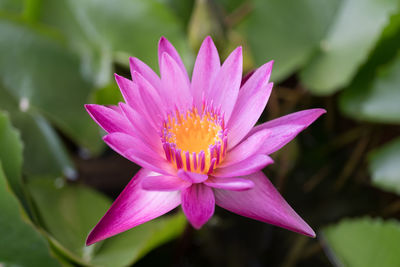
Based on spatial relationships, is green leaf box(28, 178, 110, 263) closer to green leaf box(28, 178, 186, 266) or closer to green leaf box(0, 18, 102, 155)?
green leaf box(28, 178, 186, 266)

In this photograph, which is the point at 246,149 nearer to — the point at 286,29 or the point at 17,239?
the point at 17,239

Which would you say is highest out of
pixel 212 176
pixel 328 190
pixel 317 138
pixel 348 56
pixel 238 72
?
pixel 238 72

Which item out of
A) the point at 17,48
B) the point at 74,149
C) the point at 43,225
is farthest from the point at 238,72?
the point at 74,149

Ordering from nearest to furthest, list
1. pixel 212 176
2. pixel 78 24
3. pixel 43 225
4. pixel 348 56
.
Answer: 1. pixel 212 176
2. pixel 43 225
3. pixel 348 56
4. pixel 78 24

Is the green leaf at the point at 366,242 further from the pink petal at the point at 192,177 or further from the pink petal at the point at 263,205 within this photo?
the pink petal at the point at 192,177

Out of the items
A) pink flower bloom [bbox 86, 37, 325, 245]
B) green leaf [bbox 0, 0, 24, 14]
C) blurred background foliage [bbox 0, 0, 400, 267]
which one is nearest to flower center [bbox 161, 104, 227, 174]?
pink flower bloom [bbox 86, 37, 325, 245]

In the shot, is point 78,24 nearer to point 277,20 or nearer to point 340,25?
point 277,20

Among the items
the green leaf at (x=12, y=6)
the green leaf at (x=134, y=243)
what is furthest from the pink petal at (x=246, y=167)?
the green leaf at (x=12, y=6)
